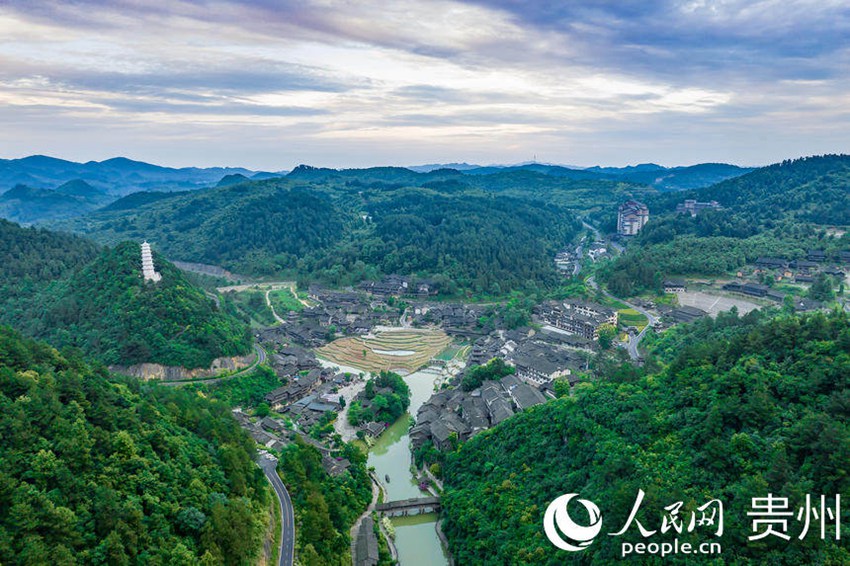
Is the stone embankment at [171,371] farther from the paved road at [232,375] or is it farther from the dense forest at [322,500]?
the dense forest at [322,500]

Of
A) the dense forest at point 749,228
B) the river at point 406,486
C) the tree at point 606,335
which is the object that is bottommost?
the river at point 406,486

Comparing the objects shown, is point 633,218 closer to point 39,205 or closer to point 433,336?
point 433,336

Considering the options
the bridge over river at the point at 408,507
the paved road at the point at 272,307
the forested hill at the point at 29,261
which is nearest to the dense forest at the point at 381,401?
the bridge over river at the point at 408,507

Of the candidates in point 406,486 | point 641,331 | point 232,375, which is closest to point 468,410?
point 406,486

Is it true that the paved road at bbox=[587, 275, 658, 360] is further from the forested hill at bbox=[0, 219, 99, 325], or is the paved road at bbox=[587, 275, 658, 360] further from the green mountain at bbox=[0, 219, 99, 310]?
the forested hill at bbox=[0, 219, 99, 325]

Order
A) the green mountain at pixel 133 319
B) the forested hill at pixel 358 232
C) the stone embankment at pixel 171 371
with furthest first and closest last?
1. the forested hill at pixel 358 232
2. the green mountain at pixel 133 319
3. the stone embankment at pixel 171 371

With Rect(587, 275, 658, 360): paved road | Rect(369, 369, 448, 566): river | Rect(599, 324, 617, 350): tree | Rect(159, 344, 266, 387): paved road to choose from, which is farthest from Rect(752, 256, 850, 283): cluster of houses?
Rect(159, 344, 266, 387): paved road

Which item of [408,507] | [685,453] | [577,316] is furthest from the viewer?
[577,316]

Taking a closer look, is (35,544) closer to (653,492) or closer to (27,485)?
(27,485)
